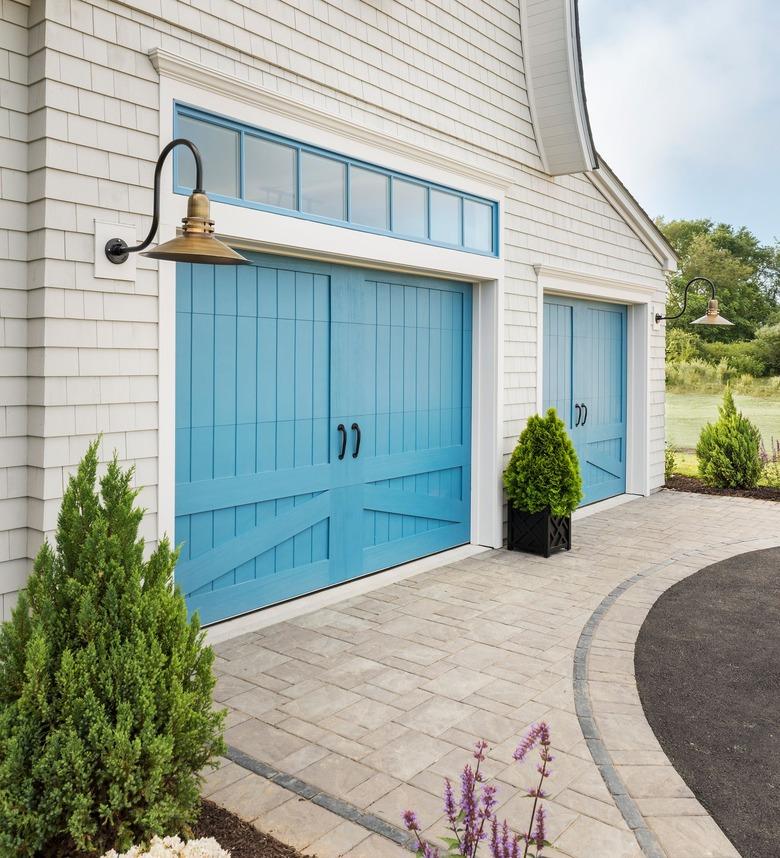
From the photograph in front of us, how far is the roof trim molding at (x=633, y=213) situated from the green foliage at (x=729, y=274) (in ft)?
48.1

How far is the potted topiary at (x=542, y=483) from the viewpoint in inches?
253

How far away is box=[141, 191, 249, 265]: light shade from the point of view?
10.1 feet

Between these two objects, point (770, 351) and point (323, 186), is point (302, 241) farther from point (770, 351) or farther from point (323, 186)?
point (770, 351)

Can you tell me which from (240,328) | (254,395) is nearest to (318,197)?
(240,328)

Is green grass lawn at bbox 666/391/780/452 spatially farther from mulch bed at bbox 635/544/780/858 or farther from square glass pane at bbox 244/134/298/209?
square glass pane at bbox 244/134/298/209

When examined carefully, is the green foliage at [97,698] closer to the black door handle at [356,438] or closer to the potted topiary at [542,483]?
the black door handle at [356,438]

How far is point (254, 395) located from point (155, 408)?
2.78 feet

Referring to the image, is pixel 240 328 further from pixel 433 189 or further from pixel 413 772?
pixel 413 772

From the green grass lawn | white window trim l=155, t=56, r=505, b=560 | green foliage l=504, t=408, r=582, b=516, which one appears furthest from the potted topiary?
the green grass lawn

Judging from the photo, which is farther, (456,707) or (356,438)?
(356,438)

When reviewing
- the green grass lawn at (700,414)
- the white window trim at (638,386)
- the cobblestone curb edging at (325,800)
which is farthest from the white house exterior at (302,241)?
the green grass lawn at (700,414)

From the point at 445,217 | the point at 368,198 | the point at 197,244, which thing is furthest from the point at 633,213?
the point at 197,244

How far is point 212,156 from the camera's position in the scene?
4363mm

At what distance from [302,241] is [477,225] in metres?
2.15
